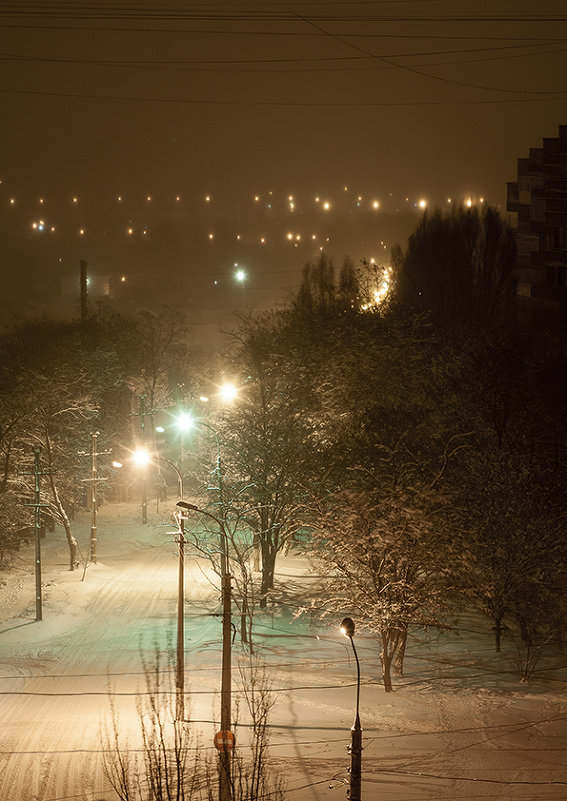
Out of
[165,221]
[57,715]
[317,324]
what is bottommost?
[57,715]

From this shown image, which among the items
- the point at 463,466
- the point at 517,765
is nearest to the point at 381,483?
the point at 463,466

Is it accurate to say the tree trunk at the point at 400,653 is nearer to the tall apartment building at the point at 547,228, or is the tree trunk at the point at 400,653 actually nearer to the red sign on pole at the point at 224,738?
the red sign on pole at the point at 224,738

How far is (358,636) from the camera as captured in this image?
25.8 metres

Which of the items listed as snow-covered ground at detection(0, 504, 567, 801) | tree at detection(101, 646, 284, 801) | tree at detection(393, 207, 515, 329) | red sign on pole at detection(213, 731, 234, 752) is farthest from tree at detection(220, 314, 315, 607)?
tree at detection(393, 207, 515, 329)

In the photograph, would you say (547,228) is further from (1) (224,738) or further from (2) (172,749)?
(1) (224,738)

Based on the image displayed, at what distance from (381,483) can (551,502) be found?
5.06 meters

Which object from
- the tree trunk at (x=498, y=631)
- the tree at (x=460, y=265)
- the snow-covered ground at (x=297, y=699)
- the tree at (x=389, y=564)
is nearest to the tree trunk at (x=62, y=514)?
the snow-covered ground at (x=297, y=699)

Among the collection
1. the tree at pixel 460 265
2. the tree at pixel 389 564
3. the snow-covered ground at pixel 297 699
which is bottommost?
the snow-covered ground at pixel 297 699

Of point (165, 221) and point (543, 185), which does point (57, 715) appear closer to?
point (543, 185)

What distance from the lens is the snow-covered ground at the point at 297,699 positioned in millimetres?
15492

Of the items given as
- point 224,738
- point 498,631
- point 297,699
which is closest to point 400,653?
point 498,631

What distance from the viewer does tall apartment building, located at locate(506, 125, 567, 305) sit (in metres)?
51.0

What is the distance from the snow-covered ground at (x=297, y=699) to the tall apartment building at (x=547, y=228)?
27.0 m

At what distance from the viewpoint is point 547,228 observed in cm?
5288
